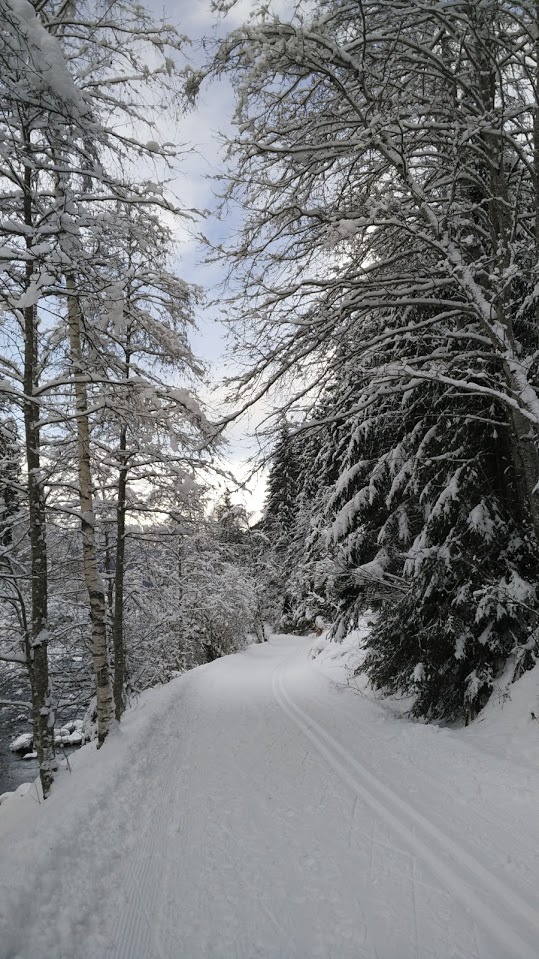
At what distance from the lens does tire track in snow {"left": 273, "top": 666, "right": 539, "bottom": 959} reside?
8.64ft

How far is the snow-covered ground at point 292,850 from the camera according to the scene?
2.74 meters

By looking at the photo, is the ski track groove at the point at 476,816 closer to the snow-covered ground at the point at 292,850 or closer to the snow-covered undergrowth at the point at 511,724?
the snow-covered ground at the point at 292,850

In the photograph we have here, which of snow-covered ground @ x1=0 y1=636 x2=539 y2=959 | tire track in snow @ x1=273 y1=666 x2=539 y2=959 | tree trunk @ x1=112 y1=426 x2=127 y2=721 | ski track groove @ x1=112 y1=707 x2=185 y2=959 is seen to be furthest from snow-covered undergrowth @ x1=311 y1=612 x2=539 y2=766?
tree trunk @ x1=112 y1=426 x2=127 y2=721

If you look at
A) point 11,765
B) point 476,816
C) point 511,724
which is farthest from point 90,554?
point 11,765

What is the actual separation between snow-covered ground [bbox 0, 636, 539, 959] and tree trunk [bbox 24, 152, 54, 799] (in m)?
0.53

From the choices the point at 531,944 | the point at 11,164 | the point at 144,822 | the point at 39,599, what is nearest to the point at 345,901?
the point at 531,944

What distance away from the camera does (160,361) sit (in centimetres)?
900

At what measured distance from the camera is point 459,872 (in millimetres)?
3197

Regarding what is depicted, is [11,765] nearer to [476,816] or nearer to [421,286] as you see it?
[476,816]

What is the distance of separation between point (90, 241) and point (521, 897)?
7656 millimetres

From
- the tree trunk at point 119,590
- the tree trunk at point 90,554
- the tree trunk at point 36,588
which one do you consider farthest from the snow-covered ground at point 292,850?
the tree trunk at point 119,590

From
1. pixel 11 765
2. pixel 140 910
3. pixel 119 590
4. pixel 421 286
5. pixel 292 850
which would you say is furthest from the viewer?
pixel 11 765

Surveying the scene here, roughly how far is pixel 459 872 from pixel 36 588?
4924mm

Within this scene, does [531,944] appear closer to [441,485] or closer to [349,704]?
[441,485]
